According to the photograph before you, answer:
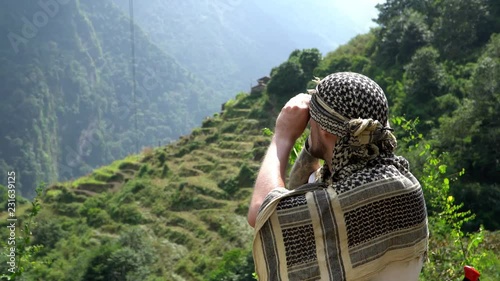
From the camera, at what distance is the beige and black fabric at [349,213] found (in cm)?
107

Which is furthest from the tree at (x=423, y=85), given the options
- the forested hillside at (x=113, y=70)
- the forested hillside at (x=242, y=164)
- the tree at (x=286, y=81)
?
the forested hillside at (x=113, y=70)

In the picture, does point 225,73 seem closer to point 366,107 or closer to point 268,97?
point 268,97

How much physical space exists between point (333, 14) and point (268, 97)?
114 m

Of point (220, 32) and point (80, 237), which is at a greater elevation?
point (220, 32)

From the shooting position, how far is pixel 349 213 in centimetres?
107

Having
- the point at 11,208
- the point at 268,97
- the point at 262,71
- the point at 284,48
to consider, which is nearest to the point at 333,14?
the point at 284,48

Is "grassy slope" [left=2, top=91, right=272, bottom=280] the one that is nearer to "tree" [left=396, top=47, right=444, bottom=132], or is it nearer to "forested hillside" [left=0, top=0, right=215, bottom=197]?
"tree" [left=396, top=47, right=444, bottom=132]

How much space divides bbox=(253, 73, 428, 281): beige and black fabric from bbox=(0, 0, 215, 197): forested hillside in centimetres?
5399

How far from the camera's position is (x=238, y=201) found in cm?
2230
